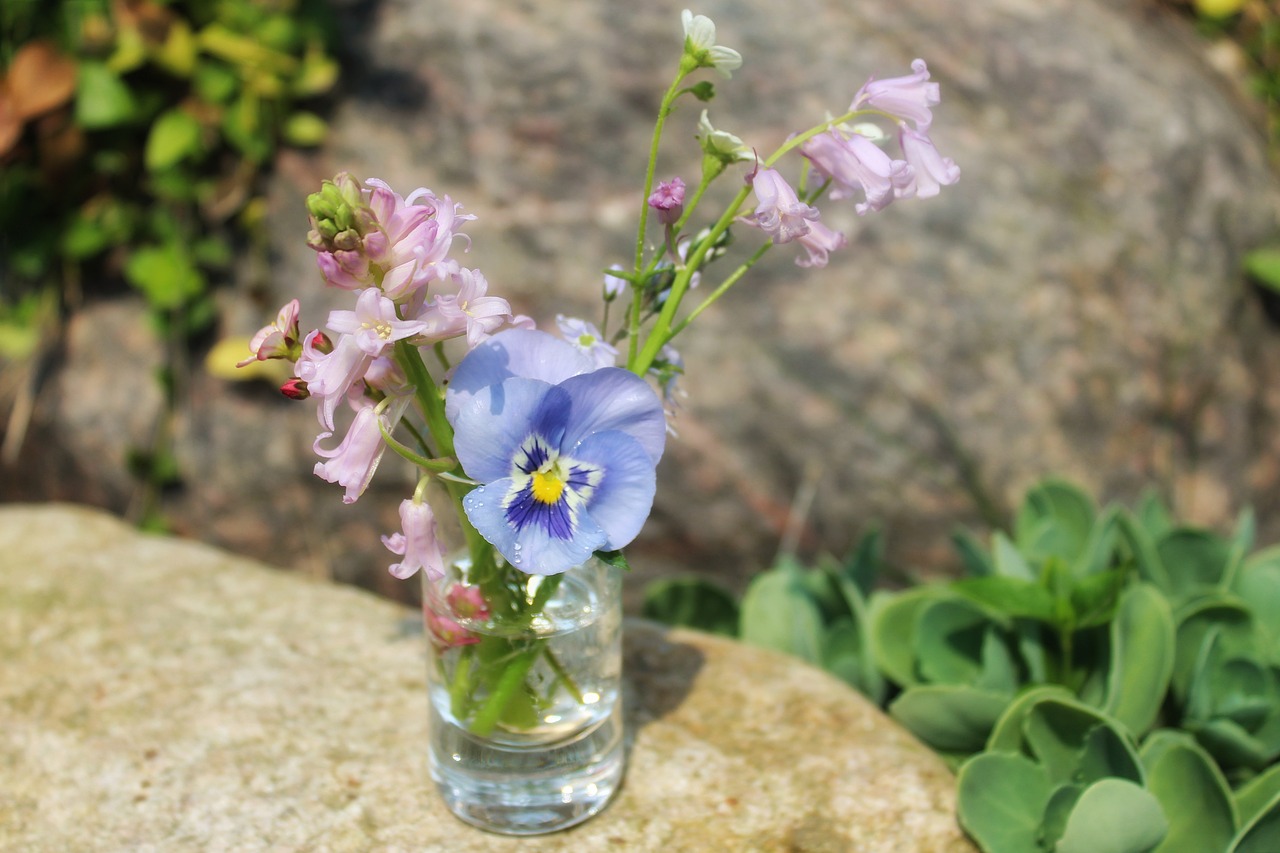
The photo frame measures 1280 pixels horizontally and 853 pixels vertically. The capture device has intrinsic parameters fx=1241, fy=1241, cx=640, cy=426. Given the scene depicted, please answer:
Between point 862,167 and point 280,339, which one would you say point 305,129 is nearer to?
point 280,339

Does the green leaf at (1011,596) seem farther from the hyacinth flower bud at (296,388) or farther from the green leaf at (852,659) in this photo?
the hyacinth flower bud at (296,388)

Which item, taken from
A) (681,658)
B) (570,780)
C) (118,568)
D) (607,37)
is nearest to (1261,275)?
(607,37)

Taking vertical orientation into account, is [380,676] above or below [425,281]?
below

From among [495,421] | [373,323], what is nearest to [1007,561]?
[495,421]

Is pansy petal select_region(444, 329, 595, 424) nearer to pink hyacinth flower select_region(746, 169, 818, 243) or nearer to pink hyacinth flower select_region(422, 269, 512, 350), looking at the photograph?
pink hyacinth flower select_region(422, 269, 512, 350)

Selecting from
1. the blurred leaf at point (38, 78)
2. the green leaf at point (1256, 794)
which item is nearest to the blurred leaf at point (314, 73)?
the blurred leaf at point (38, 78)

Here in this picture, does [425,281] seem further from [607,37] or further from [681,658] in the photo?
[607,37]
